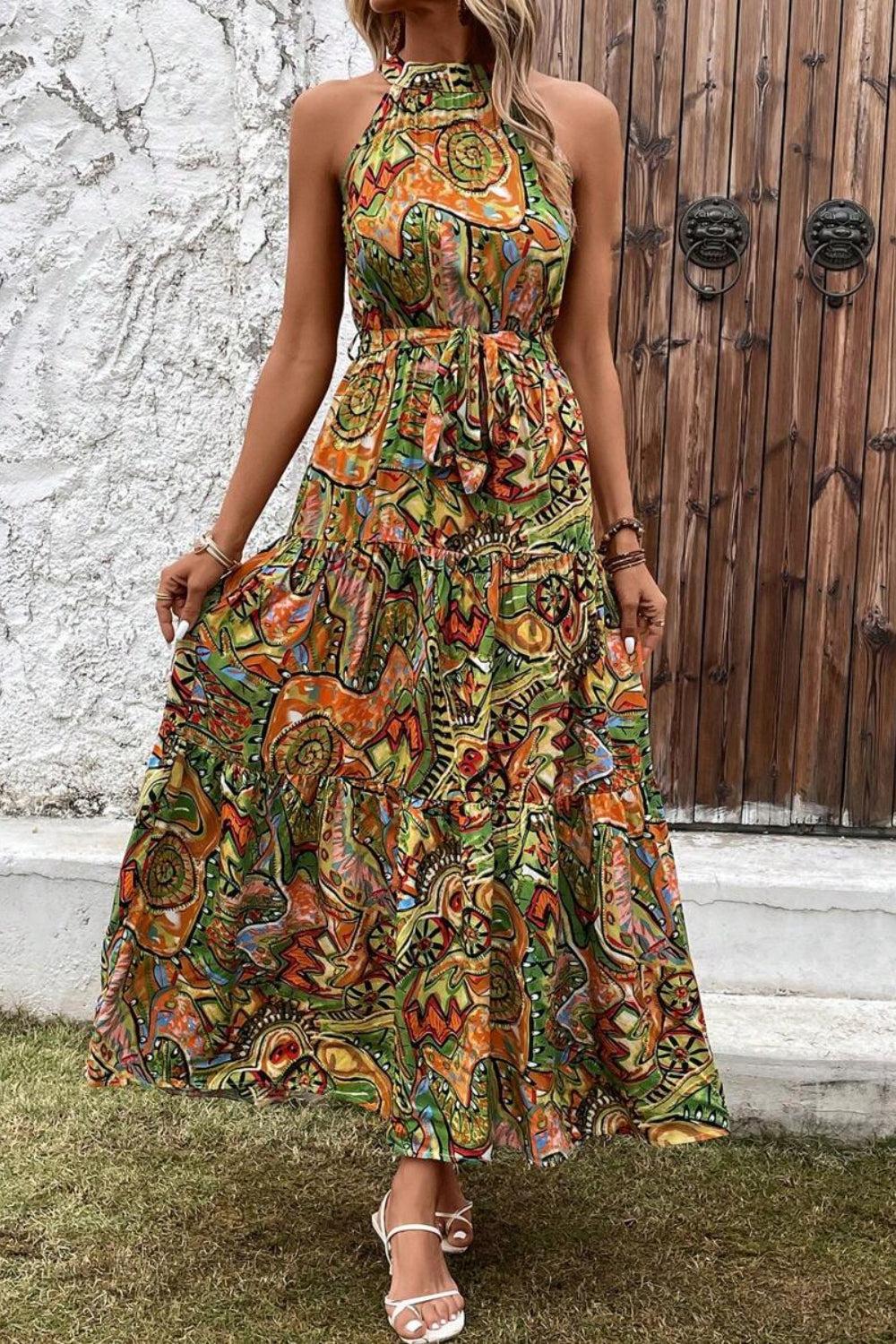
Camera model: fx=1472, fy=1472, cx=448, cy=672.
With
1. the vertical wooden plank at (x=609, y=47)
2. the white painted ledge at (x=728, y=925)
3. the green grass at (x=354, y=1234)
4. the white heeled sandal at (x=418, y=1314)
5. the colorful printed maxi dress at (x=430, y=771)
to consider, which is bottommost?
the green grass at (x=354, y=1234)

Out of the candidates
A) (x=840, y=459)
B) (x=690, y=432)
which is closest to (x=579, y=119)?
(x=690, y=432)

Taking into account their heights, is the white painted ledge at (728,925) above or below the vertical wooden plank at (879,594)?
below

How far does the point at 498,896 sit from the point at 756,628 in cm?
166

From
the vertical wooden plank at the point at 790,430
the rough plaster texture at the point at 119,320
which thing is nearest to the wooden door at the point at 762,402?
the vertical wooden plank at the point at 790,430

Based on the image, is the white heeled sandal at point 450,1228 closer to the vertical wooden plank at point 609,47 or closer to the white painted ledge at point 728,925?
the white painted ledge at point 728,925

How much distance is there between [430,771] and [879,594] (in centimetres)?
184

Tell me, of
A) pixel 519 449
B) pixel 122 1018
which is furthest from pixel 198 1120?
pixel 519 449

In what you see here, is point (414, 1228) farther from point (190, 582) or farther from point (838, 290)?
point (838, 290)

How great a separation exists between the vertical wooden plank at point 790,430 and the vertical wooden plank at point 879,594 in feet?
0.48

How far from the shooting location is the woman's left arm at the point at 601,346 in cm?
241

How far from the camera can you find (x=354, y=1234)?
2617 mm

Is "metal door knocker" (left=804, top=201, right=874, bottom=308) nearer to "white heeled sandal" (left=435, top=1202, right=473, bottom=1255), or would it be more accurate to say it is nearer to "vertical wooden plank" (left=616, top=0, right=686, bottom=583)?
"vertical wooden plank" (left=616, top=0, right=686, bottom=583)

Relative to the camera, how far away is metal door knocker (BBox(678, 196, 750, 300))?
3.60 meters

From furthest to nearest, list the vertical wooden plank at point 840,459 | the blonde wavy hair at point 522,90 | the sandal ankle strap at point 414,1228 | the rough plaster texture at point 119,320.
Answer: the vertical wooden plank at point 840,459
the rough plaster texture at point 119,320
the sandal ankle strap at point 414,1228
the blonde wavy hair at point 522,90
